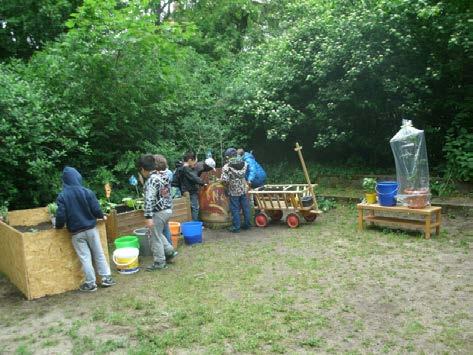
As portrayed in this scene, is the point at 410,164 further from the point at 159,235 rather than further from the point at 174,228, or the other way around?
the point at 159,235

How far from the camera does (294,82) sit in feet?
40.5

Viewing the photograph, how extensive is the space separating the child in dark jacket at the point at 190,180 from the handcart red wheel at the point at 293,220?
1.92 m

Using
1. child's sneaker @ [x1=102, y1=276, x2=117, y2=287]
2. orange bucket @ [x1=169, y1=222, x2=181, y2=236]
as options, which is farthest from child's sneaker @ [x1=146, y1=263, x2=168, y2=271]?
orange bucket @ [x1=169, y1=222, x2=181, y2=236]

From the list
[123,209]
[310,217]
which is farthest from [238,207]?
[123,209]

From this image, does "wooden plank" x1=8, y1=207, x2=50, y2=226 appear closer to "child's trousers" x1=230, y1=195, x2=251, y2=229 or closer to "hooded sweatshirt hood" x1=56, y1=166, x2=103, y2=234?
"hooded sweatshirt hood" x1=56, y1=166, x2=103, y2=234

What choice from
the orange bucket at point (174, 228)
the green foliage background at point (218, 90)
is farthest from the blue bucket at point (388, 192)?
the orange bucket at point (174, 228)

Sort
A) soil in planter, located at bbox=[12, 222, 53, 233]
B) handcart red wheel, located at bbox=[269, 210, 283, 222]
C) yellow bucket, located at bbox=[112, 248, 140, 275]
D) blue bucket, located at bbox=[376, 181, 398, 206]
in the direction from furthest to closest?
handcart red wheel, located at bbox=[269, 210, 283, 222], blue bucket, located at bbox=[376, 181, 398, 206], soil in planter, located at bbox=[12, 222, 53, 233], yellow bucket, located at bbox=[112, 248, 140, 275]

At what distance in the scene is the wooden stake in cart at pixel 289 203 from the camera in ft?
29.6

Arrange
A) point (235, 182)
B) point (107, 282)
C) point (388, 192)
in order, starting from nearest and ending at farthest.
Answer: point (107, 282) < point (388, 192) < point (235, 182)

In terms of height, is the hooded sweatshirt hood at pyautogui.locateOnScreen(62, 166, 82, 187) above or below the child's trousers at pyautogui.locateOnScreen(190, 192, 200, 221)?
above

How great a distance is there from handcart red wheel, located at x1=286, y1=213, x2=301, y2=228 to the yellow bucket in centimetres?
363

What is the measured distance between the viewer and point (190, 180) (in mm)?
9125

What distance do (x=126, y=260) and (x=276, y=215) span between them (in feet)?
13.3

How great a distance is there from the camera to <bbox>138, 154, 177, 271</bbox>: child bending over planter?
658 cm
